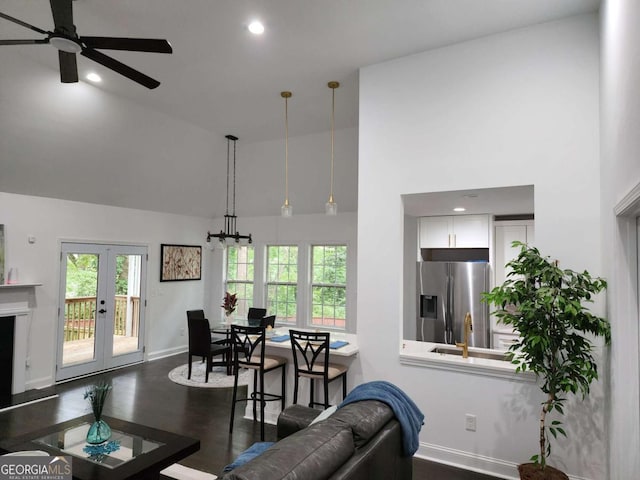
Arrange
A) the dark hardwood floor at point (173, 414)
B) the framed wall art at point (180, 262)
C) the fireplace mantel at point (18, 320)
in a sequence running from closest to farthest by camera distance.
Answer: the dark hardwood floor at point (173, 414) < the fireplace mantel at point (18, 320) < the framed wall art at point (180, 262)

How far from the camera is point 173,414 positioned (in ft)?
15.0

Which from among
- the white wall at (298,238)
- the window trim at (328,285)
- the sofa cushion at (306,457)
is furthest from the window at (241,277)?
the sofa cushion at (306,457)

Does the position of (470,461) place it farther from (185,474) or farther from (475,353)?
(185,474)

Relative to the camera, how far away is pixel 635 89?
5.90ft

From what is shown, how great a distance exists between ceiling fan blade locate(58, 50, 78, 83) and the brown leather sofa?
9.25 feet

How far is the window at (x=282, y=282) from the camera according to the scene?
7852 mm

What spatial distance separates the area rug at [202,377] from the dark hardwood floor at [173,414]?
0.15 metres

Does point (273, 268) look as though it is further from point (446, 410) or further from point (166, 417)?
point (446, 410)

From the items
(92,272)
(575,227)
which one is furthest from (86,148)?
(575,227)

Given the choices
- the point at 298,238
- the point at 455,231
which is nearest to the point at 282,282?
the point at 298,238

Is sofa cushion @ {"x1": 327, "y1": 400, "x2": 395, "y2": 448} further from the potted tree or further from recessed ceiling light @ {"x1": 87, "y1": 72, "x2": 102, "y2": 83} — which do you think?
recessed ceiling light @ {"x1": 87, "y1": 72, "x2": 102, "y2": 83}

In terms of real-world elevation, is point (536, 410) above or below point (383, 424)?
below

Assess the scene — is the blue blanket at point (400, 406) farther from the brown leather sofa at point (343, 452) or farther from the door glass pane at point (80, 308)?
the door glass pane at point (80, 308)

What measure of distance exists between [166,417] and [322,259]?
396cm
